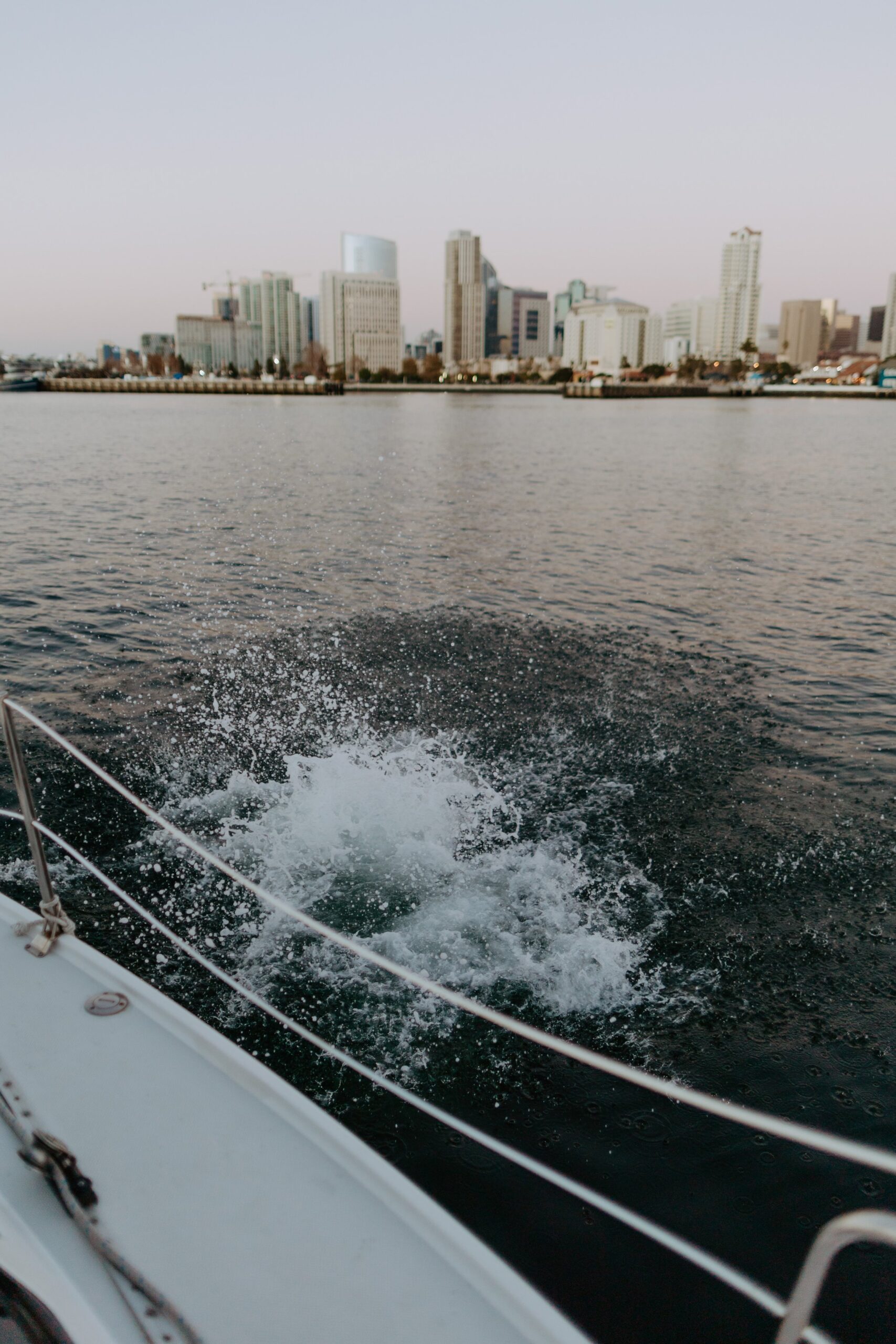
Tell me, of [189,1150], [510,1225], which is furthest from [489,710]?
[189,1150]

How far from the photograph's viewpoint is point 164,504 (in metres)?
30.5

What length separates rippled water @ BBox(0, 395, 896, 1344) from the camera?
205 inches

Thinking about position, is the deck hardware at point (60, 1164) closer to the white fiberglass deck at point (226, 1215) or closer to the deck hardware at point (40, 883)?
the white fiberglass deck at point (226, 1215)

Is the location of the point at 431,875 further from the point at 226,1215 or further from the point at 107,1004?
the point at 226,1215

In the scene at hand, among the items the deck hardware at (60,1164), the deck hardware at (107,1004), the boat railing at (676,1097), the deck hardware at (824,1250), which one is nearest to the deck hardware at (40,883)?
the boat railing at (676,1097)

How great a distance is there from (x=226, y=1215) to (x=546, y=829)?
6.26 meters

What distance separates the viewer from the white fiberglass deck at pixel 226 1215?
2.24 m

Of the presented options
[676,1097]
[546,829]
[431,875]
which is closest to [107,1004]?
[676,1097]

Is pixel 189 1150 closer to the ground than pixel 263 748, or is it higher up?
higher up

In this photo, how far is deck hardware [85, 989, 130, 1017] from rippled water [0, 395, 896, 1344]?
2646 millimetres

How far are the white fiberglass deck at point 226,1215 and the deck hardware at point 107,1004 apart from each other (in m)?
0.06

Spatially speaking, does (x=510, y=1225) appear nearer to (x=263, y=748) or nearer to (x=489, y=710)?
(x=263, y=748)

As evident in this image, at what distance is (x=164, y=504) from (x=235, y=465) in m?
13.9

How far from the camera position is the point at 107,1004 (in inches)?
131
